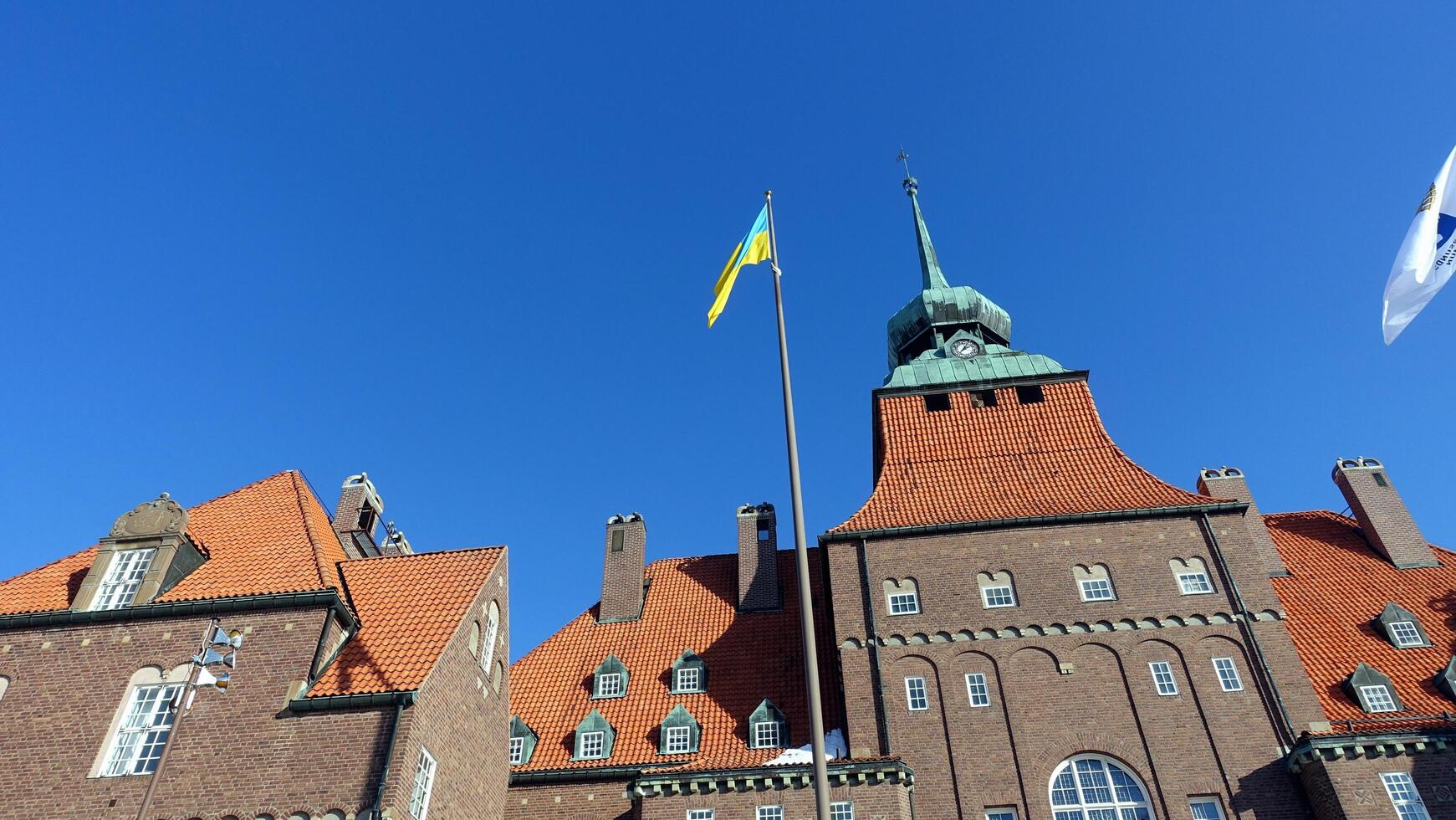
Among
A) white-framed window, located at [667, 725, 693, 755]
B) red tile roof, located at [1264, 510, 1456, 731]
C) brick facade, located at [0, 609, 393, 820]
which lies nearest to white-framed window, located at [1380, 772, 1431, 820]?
red tile roof, located at [1264, 510, 1456, 731]

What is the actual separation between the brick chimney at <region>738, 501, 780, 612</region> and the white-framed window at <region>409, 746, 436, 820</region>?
14589 millimetres

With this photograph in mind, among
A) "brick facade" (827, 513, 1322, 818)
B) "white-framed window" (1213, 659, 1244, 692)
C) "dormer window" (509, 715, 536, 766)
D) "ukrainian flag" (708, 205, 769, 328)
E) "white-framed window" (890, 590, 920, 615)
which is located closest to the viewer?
"ukrainian flag" (708, 205, 769, 328)

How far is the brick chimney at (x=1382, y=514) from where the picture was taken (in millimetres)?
33656

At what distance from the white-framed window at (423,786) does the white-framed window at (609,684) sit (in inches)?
370

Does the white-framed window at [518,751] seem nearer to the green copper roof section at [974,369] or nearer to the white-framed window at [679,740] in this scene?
the white-framed window at [679,740]

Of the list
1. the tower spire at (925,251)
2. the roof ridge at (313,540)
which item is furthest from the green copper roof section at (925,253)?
the roof ridge at (313,540)

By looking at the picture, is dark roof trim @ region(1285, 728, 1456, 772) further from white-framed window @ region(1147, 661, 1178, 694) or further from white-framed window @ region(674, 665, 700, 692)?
white-framed window @ region(674, 665, 700, 692)

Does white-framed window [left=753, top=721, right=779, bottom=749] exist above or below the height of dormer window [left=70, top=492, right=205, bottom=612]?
below

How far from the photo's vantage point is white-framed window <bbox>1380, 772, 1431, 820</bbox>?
2273cm

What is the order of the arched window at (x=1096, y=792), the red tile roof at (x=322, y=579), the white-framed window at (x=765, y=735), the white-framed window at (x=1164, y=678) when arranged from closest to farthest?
the red tile roof at (x=322, y=579)
the arched window at (x=1096, y=792)
the white-framed window at (x=1164, y=678)
the white-framed window at (x=765, y=735)

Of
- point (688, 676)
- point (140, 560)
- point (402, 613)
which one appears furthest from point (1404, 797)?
point (140, 560)

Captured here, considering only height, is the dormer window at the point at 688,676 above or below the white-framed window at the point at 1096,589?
below

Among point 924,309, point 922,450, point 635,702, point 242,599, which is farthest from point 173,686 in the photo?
point 924,309

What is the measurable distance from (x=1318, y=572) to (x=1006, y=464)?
11.3 m
